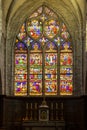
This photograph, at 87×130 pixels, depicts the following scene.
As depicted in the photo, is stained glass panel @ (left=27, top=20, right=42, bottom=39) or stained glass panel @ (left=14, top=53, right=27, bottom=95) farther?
stained glass panel @ (left=27, top=20, right=42, bottom=39)

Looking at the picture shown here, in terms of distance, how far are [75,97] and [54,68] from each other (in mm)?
2585

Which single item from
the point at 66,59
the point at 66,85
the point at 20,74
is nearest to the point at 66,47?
the point at 66,59

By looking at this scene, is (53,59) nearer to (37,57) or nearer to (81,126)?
(37,57)

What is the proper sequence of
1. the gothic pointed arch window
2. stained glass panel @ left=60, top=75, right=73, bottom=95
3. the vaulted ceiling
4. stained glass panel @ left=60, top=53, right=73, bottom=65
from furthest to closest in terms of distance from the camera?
1. stained glass panel @ left=60, top=53, right=73, bottom=65
2. the gothic pointed arch window
3. stained glass panel @ left=60, top=75, right=73, bottom=95
4. the vaulted ceiling

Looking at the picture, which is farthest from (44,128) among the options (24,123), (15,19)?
(15,19)

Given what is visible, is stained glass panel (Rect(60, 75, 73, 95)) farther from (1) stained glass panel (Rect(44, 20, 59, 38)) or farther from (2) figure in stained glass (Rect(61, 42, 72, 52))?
(1) stained glass panel (Rect(44, 20, 59, 38))

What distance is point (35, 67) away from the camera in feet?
111

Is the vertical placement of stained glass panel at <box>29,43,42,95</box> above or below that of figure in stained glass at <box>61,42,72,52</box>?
below

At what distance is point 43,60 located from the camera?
3400cm

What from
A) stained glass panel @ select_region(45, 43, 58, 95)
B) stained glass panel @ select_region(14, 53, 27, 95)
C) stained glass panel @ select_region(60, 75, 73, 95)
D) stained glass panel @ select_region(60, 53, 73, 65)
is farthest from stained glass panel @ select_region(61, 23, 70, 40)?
stained glass panel @ select_region(14, 53, 27, 95)

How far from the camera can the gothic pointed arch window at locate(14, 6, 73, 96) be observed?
1326 inches

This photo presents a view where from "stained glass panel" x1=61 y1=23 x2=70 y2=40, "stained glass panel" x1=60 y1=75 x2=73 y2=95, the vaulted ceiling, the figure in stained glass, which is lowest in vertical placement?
"stained glass panel" x1=60 y1=75 x2=73 y2=95

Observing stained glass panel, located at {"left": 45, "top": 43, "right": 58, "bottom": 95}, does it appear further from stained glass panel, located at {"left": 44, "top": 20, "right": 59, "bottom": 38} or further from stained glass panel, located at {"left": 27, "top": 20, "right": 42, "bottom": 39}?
stained glass panel, located at {"left": 27, "top": 20, "right": 42, "bottom": 39}

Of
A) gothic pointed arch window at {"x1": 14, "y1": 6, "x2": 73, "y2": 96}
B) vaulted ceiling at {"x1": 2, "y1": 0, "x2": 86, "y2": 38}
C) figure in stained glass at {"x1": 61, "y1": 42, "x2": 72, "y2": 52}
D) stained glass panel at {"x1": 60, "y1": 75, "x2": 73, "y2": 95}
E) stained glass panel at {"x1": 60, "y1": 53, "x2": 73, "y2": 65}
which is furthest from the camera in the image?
figure in stained glass at {"x1": 61, "y1": 42, "x2": 72, "y2": 52}
